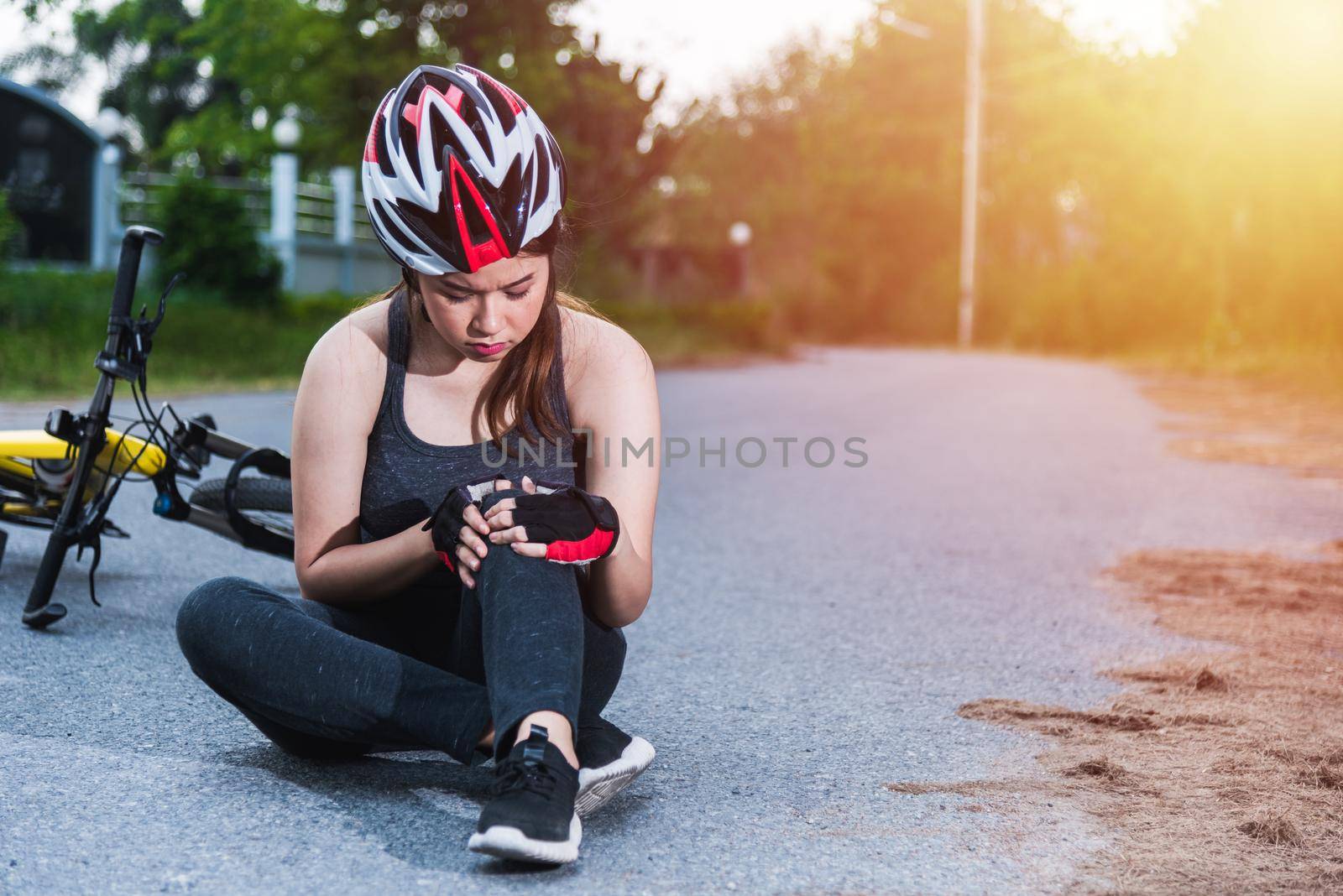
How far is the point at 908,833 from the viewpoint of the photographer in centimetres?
288

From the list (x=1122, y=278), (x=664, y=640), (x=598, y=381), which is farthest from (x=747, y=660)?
(x=1122, y=278)

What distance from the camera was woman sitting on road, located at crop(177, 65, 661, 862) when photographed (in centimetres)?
272

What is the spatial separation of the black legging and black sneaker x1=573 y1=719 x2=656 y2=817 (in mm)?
62

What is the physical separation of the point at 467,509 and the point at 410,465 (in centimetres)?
38

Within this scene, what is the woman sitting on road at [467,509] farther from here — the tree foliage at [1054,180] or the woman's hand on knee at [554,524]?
the tree foliage at [1054,180]

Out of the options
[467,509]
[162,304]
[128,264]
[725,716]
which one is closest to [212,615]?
[467,509]

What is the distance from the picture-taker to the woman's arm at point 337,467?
3.04 meters

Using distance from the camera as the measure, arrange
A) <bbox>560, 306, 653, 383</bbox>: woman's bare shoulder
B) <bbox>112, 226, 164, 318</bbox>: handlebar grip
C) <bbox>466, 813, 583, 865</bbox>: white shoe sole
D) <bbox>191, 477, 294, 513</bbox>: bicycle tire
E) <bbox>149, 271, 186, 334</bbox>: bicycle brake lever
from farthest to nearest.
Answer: <bbox>191, 477, 294, 513</bbox>: bicycle tire
<bbox>112, 226, 164, 318</bbox>: handlebar grip
<bbox>149, 271, 186, 334</bbox>: bicycle brake lever
<bbox>560, 306, 653, 383</bbox>: woman's bare shoulder
<bbox>466, 813, 583, 865</bbox>: white shoe sole

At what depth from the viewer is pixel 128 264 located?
4.30m

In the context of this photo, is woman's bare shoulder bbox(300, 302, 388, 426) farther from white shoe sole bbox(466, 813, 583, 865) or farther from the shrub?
the shrub

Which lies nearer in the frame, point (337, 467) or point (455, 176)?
point (455, 176)

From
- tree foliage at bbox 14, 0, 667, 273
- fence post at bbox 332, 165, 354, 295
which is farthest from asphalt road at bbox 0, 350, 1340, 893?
fence post at bbox 332, 165, 354, 295

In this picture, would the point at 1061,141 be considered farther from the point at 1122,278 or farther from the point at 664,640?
the point at 664,640

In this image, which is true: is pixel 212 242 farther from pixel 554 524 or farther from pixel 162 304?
pixel 554 524
